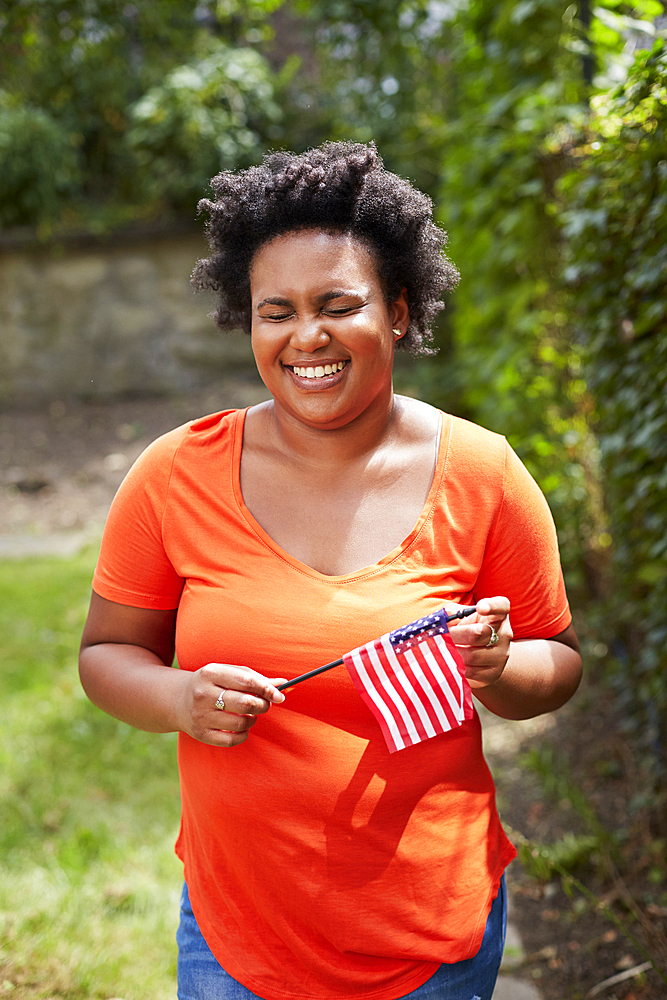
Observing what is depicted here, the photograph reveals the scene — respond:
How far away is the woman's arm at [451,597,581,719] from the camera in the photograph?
1.38 metres

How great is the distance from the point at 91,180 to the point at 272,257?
8.93 m

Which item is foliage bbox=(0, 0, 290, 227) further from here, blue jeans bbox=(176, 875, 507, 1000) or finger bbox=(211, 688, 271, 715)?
blue jeans bbox=(176, 875, 507, 1000)

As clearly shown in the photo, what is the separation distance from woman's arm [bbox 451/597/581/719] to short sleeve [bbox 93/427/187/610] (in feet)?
1.91

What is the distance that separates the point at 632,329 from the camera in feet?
8.87

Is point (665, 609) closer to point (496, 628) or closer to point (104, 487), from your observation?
point (496, 628)

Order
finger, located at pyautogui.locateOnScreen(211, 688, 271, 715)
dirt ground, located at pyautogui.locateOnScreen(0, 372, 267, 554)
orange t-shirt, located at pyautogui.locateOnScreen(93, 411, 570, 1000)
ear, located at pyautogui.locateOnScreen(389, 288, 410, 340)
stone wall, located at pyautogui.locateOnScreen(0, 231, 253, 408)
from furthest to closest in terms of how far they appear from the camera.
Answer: stone wall, located at pyautogui.locateOnScreen(0, 231, 253, 408), dirt ground, located at pyautogui.locateOnScreen(0, 372, 267, 554), ear, located at pyautogui.locateOnScreen(389, 288, 410, 340), orange t-shirt, located at pyautogui.locateOnScreen(93, 411, 570, 1000), finger, located at pyautogui.locateOnScreen(211, 688, 271, 715)

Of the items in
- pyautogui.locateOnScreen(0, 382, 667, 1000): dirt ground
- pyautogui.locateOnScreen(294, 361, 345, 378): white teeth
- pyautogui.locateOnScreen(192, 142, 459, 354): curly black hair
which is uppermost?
pyautogui.locateOnScreen(192, 142, 459, 354): curly black hair

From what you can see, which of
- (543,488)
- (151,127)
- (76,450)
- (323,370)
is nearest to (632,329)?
(543,488)

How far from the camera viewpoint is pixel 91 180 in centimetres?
948

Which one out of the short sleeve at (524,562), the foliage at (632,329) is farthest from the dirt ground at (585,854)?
the short sleeve at (524,562)

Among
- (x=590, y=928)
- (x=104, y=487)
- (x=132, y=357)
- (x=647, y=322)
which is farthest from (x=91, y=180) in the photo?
(x=590, y=928)

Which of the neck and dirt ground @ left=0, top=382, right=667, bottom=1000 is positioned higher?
the neck


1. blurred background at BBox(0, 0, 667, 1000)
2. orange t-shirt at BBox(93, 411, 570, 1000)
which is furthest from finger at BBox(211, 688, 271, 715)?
blurred background at BBox(0, 0, 667, 1000)

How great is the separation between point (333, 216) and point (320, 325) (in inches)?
8.4
